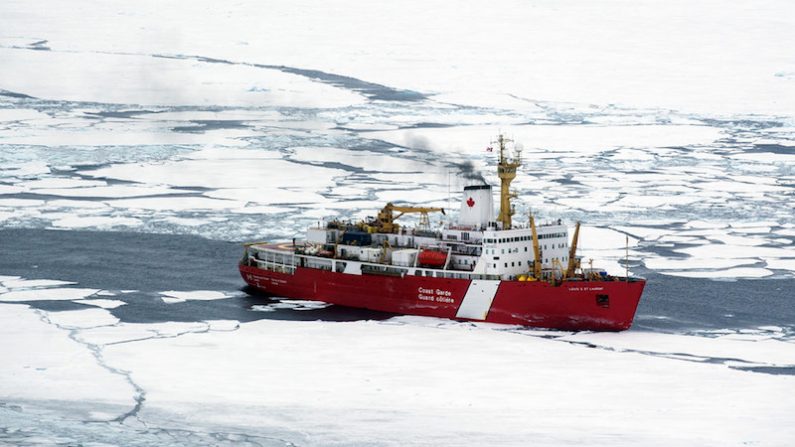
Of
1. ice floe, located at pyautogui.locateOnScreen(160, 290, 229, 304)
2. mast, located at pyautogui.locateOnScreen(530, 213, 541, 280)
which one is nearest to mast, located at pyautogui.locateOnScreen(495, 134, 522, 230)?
mast, located at pyautogui.locateOnScreen(530, 213, 541, 280)

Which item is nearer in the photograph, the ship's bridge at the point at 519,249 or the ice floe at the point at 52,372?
the ice floe at the point at 52,372

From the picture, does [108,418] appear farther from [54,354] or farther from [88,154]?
[88,154]

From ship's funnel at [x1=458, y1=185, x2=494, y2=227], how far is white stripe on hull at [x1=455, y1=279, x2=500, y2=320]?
1.57 meters

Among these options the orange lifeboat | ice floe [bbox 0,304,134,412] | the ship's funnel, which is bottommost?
ice floe [bbox 0,304,134,412]

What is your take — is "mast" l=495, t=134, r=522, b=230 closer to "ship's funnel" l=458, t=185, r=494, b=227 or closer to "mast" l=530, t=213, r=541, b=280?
"ship's funnel" l=458, t=185, r=494, b=227

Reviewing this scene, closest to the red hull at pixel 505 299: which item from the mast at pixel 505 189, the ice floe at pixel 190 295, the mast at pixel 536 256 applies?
the mast at pixel 536 256

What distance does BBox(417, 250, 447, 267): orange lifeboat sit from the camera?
83.4 ft

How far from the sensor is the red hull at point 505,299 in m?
23.9

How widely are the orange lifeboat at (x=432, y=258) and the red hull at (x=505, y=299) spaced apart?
364 millimetres

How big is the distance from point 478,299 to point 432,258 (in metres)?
1.35

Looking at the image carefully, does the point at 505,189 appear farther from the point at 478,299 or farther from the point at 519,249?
the point at 478,299

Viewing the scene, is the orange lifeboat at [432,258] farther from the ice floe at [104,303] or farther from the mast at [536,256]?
the ice floe at [104,303]

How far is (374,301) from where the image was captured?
26234mm

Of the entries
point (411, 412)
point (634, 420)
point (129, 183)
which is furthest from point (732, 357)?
point (129, 183)
